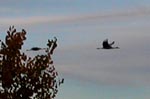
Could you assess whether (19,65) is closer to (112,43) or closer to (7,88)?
(7,88)

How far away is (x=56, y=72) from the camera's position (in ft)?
66.7

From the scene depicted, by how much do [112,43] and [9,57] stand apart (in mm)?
5407

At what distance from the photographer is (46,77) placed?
1978 centimetres

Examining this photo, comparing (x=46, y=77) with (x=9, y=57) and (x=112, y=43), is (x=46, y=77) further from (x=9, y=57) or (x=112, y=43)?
(x=112, y=43)

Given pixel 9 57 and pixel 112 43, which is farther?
pixel 112 43

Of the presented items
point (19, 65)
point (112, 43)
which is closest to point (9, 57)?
point (19, 65)

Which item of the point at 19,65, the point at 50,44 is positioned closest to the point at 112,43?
the point at 50,44

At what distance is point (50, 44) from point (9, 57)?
1.88 m

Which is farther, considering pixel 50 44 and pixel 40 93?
pixel 50 44

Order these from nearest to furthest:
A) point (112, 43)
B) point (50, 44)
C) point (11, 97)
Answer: point (11, 97)
point (50, 44)
point (112, 43)

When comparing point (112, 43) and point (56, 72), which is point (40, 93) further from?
point (112, 43)

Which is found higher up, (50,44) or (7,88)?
(50,44)

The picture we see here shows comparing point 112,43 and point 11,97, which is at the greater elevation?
point 112,43

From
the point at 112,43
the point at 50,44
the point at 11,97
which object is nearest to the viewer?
the point at 11,97
